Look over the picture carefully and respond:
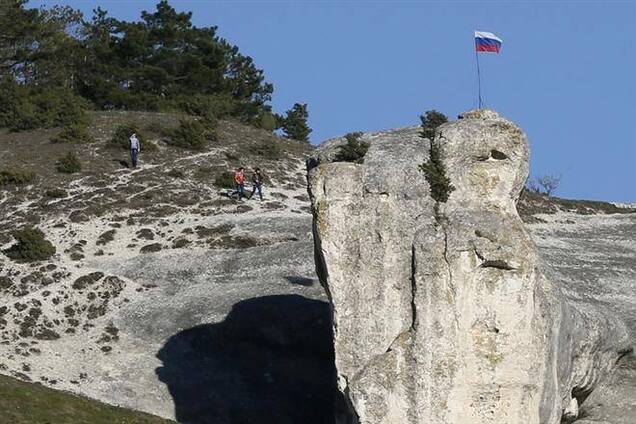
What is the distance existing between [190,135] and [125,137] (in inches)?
142

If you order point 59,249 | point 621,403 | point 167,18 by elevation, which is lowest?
point 621,403

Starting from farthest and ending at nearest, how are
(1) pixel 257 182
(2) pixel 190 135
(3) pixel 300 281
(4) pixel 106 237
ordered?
(2) pixel 190 135
(1) pixel 257 182
(4) pixel 106 237
(3) pixel 300 281

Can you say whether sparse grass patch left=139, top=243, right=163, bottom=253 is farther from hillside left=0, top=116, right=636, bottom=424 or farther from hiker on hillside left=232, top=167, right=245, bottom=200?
hiker on hillside left=232, top=167, right=245, bottom=200

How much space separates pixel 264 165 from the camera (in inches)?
3971

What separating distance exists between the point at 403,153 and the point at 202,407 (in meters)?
12.7

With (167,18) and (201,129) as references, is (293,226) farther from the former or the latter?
(167,18)

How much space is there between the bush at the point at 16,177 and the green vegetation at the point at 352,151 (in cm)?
3857

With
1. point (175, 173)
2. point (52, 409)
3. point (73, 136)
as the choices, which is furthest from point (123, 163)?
point (52, 409)

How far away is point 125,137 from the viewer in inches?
4055

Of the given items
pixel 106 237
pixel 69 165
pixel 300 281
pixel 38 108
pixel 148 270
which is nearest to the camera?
pixel 300 281

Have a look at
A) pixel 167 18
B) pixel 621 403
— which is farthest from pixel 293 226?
pixel 167 18

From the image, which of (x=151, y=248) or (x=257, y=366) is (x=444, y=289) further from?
(x=151, y=248)

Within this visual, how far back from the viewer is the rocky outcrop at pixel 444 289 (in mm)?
54469

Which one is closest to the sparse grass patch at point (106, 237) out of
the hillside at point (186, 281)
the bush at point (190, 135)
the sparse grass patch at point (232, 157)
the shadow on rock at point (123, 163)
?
the hillside at point (186, 281)
